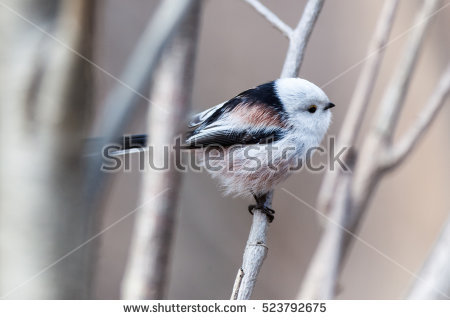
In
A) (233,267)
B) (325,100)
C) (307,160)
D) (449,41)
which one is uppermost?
(449,41)

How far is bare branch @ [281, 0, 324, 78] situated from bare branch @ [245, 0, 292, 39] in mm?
18

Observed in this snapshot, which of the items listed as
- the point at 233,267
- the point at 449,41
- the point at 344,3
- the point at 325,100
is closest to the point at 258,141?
the point at 325,100

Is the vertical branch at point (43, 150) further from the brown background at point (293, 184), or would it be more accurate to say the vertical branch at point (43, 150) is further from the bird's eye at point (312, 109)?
the bird's eye at point (312, 109)

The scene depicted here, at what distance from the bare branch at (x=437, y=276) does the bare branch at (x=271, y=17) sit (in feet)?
1.84

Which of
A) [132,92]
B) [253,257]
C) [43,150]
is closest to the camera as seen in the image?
[43,150]

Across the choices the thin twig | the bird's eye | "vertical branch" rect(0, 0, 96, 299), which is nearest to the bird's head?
the bird's eye

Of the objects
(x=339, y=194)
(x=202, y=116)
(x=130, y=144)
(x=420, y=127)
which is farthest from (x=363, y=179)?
(x=130, y=144)

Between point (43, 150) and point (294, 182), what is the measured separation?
26.4 inches

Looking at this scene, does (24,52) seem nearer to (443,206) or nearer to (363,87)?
→ (363,87)

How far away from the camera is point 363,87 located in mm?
1009

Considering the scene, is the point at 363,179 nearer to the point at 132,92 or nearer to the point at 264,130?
the point at 264,130

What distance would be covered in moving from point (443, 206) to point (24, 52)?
0.96 metres

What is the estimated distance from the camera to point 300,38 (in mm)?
1013

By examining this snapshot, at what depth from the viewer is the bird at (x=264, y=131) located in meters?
1.02
